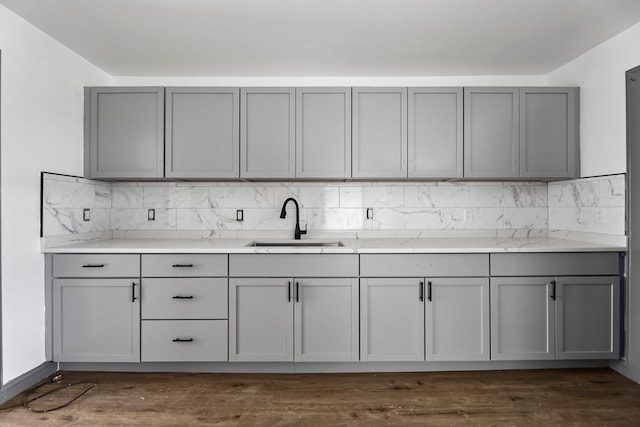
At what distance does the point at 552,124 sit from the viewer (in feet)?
9.54

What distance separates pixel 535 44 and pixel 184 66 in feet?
8.65

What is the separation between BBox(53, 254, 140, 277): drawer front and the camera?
2.55 m

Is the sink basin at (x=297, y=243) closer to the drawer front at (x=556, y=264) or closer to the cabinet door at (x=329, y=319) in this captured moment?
the cabinet door at (x=329, y=319)

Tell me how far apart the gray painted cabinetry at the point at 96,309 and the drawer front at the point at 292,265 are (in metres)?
0.71

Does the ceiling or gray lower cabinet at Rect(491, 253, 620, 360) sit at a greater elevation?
the ceiling

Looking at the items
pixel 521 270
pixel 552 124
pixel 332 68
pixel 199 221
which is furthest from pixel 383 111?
pixel 199 221

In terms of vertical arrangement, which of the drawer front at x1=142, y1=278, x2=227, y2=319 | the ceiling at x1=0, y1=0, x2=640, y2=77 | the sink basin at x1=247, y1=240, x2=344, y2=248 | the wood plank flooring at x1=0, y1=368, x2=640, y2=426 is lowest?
the wood plank flooring at x1=0, y1=368, x2=640, y2=426

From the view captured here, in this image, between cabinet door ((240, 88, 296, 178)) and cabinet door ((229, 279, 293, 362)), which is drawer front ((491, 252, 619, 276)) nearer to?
cabinet door ((229, 279, 293, 362))

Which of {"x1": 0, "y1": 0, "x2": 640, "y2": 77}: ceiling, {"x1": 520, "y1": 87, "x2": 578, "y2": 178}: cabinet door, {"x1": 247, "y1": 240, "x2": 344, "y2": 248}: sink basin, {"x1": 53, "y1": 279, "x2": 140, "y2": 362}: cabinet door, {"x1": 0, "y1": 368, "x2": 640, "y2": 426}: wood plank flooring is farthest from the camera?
{"x1": 247, "y1": 240, "x2": 344, "y2": 248}: sink basin

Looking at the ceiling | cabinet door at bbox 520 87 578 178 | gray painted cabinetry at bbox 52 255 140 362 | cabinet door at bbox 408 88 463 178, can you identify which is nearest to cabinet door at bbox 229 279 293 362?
Answer: gray painted cabinetry at bbox 52 255 140 362

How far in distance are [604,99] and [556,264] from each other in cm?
124

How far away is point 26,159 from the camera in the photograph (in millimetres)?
2389

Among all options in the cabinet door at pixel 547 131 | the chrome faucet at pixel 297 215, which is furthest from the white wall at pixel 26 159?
the cabinet door at pixel 547 131

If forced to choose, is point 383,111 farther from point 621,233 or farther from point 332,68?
point 621,233
